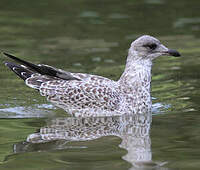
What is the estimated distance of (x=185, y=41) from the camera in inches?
661

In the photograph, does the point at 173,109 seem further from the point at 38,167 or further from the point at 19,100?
the point at 38,167

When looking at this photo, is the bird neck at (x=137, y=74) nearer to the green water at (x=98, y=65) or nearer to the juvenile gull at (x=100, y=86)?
the juvenile gull at (x=100, y=86)

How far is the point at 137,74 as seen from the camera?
10.7 metres

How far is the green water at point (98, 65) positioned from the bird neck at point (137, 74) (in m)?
0.54

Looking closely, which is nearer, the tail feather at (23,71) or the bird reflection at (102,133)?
the bird reflection at (102,133)

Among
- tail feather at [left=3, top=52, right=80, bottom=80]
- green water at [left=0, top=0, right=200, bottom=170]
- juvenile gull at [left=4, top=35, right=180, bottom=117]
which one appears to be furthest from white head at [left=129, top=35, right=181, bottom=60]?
tail feather at [left=3, top=52, right=80, bottom=80]

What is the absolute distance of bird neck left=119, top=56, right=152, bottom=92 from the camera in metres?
10.7

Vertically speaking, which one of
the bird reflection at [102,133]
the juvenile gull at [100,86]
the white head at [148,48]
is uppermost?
the white head at [148,48]

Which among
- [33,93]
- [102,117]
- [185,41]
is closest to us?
[102,117]

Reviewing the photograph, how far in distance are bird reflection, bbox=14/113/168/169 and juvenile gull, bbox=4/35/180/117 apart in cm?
17

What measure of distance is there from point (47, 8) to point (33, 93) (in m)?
9.25

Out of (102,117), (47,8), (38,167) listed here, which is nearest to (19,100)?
(102,117)

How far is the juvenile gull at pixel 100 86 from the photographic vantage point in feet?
33.9

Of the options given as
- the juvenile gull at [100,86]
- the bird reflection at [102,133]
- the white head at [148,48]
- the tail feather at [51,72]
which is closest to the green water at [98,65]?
the bird reflection at [102,133]
